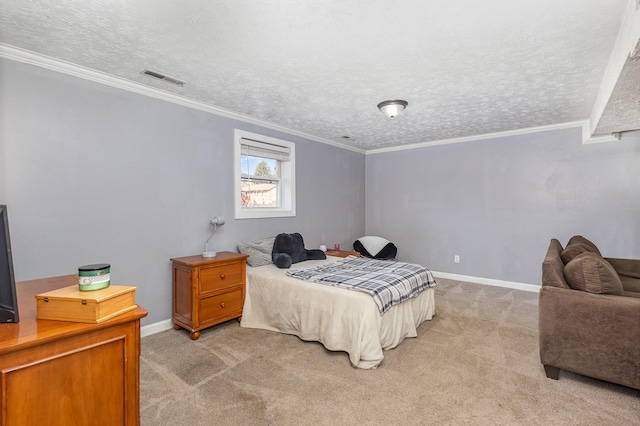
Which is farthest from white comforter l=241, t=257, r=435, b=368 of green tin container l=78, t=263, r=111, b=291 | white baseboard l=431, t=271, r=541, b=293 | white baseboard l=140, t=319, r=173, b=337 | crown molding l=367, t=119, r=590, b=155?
crown molding l=367, t=119, r=590, b=155

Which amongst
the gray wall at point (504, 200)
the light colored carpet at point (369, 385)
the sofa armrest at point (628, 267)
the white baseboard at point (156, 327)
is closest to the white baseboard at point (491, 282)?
the gray wall at point (504, 200)

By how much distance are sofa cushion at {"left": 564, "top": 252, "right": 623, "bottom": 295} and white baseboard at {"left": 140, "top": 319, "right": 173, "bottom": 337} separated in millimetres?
3569

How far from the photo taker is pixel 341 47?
2.28 metres

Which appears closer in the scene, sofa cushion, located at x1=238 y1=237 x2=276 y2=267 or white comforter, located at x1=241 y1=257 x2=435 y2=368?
white comforter, located at x1=241 y1=257 x2=435 y2=368

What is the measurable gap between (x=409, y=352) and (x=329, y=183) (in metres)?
3.27

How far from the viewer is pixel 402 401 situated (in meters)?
2.01

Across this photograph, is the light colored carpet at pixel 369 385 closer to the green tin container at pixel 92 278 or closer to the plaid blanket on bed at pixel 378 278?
the plaid blanket on bed at pixel 378 278

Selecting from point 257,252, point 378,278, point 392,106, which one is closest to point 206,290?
point 257,252

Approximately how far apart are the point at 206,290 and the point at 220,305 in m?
0.24

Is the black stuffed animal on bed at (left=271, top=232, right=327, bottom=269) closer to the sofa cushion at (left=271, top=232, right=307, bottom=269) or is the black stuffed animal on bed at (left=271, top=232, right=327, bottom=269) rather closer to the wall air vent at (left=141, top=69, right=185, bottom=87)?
the sofa cushion at (left=271, top=232, right=307, bottom=269)

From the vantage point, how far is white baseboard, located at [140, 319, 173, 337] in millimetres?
3033

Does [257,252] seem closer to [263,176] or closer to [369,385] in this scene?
[263,176]

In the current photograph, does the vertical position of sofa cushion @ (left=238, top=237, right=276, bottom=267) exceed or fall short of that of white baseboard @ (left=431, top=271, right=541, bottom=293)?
it exceeds it

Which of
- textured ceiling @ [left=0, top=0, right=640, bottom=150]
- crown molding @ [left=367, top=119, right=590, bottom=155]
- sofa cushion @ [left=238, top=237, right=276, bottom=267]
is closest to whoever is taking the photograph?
textured ceiling @ [left=0, top=0, right=640, bottom=150]
